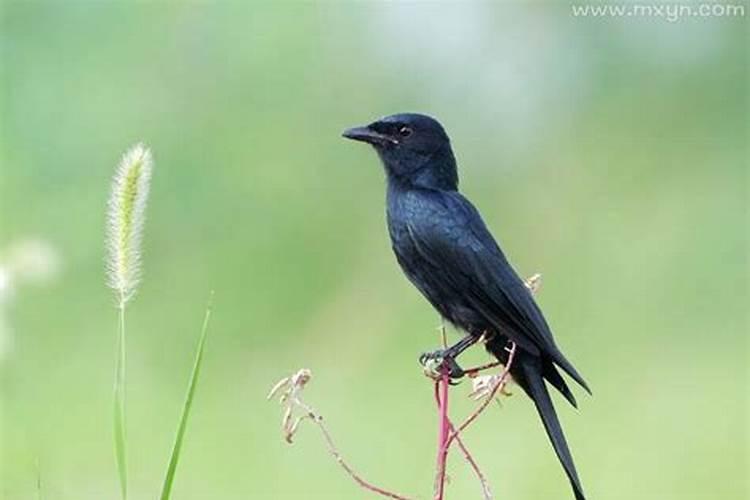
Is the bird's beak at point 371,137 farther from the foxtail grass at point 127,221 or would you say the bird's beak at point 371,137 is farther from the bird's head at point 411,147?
the foxtail grass at point 127,221

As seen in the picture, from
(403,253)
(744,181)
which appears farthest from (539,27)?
(403,253)

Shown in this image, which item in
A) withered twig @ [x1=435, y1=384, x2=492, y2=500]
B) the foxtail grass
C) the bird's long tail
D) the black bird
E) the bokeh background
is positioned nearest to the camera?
withered twig @ [x1=435, y1=384, x2=492, y2=500]

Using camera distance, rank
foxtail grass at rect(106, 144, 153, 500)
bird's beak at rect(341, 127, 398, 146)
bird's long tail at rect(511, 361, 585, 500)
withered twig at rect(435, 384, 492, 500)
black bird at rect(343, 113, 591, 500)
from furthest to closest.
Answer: bird's beak at rect(341, 127, 398, 146), black bird at rect(343, 113, 591, 500), bird's long tail at rect(511, 361, 585, 500), foxtail grass at rect(106, 144, 153, 500), withered twig at rect(435, 384, 492, 500)

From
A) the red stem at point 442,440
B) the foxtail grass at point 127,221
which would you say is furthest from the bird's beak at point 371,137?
the red stem at point 442,440

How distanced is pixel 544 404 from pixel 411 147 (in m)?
0.64

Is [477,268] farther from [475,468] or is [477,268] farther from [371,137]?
[475,468]

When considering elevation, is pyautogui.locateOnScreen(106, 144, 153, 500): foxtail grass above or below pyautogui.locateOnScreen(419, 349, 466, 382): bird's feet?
above

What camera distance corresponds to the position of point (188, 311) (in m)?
5.43

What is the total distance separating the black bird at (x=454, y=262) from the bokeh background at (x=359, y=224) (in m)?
1.52

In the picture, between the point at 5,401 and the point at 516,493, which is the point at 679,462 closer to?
the point at 516,493

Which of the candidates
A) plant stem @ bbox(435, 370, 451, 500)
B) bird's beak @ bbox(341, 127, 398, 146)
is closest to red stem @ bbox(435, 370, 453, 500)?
plant stem @ bbox(435, 370, 451, 500)

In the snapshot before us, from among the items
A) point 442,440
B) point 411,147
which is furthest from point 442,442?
point 411,147

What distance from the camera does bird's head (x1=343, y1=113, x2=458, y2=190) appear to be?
3.00 meters

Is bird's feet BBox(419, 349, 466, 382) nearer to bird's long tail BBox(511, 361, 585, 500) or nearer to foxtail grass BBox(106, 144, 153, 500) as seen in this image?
bird's long tail BBox(511, 361, 585, 500)
